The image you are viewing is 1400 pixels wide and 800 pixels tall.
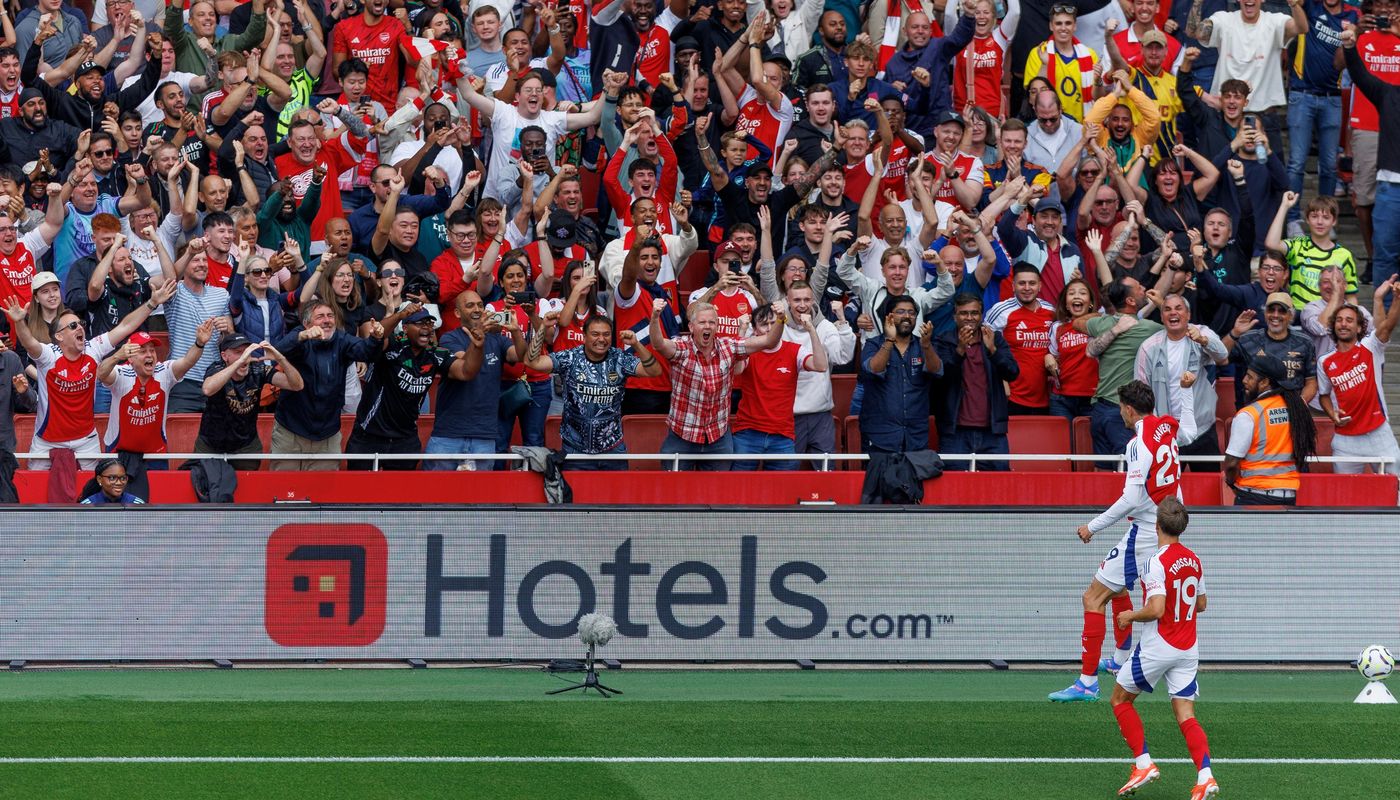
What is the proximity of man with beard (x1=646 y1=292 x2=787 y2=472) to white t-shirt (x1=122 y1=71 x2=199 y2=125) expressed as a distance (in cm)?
663

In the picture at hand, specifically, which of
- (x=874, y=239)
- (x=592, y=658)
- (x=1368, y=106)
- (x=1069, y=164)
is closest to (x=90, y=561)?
(x=592, y=658)

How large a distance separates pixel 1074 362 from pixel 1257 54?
590 centimetres

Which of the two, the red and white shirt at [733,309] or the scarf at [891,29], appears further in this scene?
the scarf at [891,29]

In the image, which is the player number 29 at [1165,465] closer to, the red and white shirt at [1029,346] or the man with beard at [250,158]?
the red and white shirt at [1029,346]

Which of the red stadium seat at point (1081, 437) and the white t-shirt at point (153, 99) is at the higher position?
the white t-shirt at point (153, 99)

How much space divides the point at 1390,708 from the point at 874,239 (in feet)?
20.8

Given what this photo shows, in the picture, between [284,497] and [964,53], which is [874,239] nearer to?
[964,53]

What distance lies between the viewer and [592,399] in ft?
46.0

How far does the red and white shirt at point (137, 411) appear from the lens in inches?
535

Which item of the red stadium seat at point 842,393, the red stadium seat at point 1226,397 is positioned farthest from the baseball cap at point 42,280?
the red stadium seat at point 1226,397

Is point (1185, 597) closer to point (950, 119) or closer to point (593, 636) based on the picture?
point (593, 636)

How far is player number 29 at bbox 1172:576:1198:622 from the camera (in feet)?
32.5

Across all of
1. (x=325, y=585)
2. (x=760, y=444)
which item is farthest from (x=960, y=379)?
(x=325, y=585)

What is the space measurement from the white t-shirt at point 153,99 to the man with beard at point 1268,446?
10.9 meters
